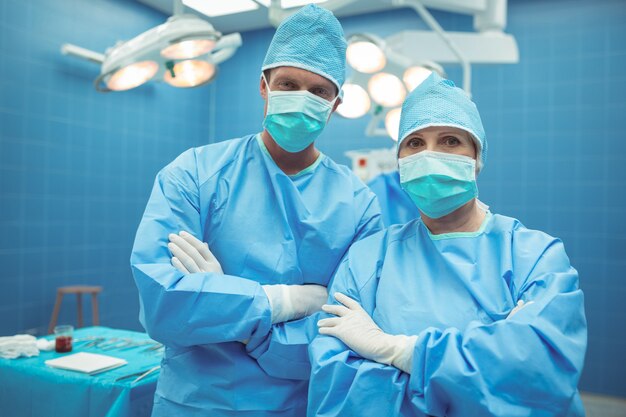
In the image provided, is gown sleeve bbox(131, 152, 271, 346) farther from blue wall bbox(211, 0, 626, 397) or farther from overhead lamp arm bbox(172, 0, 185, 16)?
blue wall bbox(211, 0, 626, 397)

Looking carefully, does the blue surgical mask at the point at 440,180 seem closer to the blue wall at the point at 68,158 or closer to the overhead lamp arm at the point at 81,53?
the blue wall at the point at 68,158

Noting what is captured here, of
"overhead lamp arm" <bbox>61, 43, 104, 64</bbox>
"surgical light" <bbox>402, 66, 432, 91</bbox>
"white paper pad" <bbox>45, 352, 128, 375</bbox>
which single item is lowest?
"white paper pad" <bbox>45, 352, 128, 375</bbox>

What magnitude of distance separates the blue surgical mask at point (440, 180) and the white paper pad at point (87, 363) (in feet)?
4.18

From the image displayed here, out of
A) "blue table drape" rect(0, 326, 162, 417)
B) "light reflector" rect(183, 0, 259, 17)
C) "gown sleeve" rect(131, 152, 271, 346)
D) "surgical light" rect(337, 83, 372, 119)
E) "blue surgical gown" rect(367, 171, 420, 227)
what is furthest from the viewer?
"light reflector" rect(183, 0, 259, 17)

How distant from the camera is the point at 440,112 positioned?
1230mm

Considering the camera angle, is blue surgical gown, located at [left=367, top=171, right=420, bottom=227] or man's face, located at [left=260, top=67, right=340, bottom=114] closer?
man's face, located at [left=260, top=67, right=340, bottom=114]

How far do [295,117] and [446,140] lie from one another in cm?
38

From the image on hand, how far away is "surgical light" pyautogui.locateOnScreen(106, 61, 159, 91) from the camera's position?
2318 mm

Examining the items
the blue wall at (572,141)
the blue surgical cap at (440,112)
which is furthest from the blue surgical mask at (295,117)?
the blue wall at (572,141)

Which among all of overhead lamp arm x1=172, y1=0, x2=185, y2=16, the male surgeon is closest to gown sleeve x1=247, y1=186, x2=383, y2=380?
the male surgeon

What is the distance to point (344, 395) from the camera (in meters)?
1.07

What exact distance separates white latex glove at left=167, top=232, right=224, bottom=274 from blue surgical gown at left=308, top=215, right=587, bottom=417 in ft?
1.05

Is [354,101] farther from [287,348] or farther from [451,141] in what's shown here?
[287,348]

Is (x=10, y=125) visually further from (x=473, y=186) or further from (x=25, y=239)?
(x=473, y=186)
